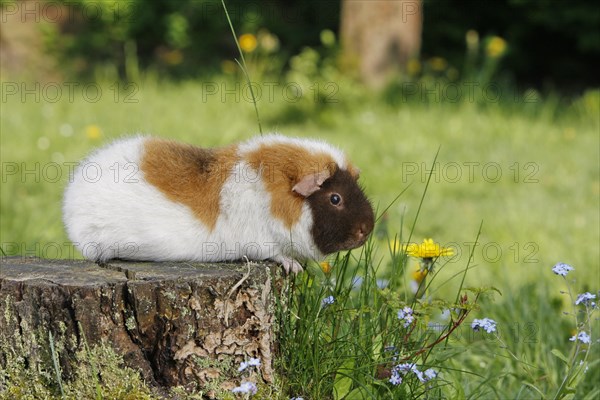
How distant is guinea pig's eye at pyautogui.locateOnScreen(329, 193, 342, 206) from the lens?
9.80ft

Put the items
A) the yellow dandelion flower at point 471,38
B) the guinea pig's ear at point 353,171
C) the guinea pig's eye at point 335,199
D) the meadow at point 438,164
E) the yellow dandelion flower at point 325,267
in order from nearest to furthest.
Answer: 1. the guinea pig's eye at point 335,199
2. the guinea pig's ear at point 353,171
3. the yellow dandelion flower at point 325,267
4. the meadow at point 438,164
5. the yellow dandelion flower at point 471,38

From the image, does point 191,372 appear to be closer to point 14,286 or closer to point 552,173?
point 14,286

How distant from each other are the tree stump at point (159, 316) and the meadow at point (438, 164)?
33.6 inches

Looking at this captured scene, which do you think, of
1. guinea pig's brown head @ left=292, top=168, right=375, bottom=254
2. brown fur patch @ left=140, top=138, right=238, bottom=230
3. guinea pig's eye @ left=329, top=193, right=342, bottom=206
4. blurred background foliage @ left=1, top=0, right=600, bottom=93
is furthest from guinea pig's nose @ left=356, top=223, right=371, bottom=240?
blurred background foliage @ left=1, top=0, right=600, bottom=93

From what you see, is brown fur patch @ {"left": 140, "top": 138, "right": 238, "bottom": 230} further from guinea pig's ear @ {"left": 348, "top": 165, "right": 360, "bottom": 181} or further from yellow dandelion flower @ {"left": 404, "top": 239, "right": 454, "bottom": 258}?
yellow dandelion flower @ {"left": 404, "top": 239, "right": 454, "bottom": 258}

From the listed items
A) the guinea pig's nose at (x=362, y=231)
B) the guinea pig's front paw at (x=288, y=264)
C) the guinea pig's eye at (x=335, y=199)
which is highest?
the guinea pig's eye at (x=335, y=199)

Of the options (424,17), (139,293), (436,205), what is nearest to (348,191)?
(139,293)

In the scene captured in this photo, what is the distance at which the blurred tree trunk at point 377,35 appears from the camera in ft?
30.9

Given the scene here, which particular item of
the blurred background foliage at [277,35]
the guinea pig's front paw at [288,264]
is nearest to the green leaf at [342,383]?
the guinea pig's front paw at [288,264]

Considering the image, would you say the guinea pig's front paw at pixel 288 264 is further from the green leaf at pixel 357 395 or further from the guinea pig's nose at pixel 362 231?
the green leaf at pixel 357 395

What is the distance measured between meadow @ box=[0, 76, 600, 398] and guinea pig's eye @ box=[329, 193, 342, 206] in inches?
32.9

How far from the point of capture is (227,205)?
9.64 feet

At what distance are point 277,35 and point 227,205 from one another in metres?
10.2

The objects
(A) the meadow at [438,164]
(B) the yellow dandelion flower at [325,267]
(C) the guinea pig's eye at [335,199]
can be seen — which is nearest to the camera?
(C) the guinea pig's eye at [335,199]
